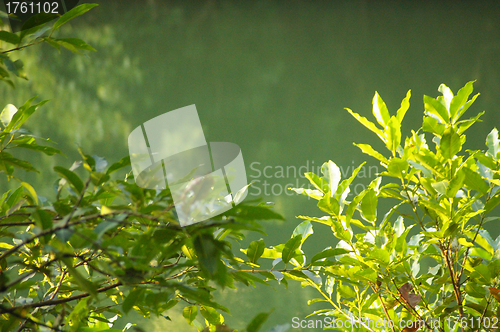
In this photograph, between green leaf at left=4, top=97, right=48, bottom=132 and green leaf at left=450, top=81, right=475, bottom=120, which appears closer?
green leaf at left=4, top=97, right=48, bottom=132

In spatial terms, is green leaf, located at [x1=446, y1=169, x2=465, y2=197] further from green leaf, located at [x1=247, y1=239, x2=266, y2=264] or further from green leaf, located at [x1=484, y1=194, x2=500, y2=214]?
green leaf, located at [x1=247, y1=239, x2=266, y2=264]

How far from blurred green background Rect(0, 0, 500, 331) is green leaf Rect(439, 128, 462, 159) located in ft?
3.69

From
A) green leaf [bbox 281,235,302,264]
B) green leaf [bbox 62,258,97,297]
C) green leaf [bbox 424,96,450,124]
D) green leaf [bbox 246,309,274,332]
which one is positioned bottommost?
green leaf [bbox 281,235,302,264]

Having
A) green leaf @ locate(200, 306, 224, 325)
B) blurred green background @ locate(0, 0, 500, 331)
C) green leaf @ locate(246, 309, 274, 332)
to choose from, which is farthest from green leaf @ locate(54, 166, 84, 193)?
blurred green background @ locate(0, 0, 500, 331)

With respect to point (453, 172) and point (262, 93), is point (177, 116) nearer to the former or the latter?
point (453, 172)

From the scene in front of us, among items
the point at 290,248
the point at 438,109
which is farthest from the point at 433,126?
the point at 290,248

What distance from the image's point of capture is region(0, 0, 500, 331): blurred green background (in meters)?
1.85

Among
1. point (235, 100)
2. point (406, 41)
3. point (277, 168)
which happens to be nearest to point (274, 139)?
point (277, 168)

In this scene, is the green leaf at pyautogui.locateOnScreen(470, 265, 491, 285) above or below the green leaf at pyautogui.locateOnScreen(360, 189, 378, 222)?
below

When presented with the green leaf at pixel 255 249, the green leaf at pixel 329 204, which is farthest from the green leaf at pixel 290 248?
the green leaf at pixel 329 204

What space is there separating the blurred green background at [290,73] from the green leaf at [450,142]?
113cm

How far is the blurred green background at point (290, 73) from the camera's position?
6.06 ft

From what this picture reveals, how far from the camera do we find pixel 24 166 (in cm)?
55

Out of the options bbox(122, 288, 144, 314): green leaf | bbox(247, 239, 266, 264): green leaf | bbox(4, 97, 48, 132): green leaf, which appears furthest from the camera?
bbox(247, 239, 266, 264): green leaf
